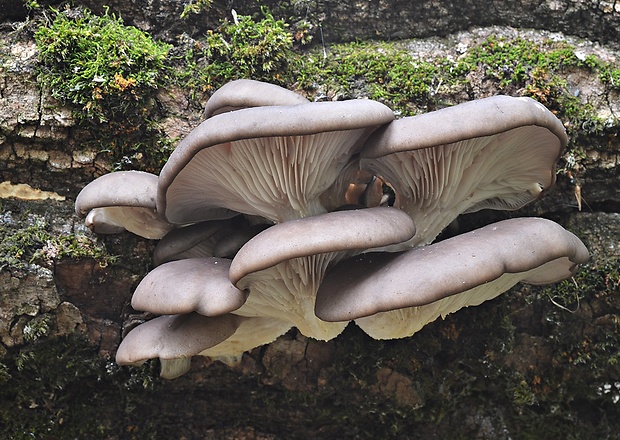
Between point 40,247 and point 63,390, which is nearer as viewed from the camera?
point 40,247

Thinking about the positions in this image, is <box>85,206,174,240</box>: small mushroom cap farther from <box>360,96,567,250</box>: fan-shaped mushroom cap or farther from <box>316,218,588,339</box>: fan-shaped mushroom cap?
<box>360,96,567,250</box>: fan-shaped mushroom cap

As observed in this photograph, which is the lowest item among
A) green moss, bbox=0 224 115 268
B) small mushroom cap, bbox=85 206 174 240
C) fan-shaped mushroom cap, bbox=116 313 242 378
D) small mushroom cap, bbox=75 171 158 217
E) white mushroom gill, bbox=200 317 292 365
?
white mushroom gill, bbox=200 317 292 365

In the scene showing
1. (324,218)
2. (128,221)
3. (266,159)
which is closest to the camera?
(324,218)

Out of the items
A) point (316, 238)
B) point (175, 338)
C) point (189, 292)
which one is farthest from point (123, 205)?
point (316, 238)

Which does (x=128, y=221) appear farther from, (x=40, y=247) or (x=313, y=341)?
(x=313, y=341)

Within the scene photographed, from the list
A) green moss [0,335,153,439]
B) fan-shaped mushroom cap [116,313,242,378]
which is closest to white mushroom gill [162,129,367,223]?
fan-shaped mushroom cap [116,313,242,378]

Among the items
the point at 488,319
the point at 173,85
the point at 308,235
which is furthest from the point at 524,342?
the point at 173,85

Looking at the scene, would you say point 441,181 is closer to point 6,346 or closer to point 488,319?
point 488,319
